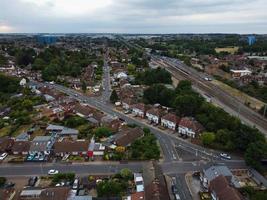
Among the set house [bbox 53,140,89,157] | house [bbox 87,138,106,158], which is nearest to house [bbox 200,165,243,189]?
house [bbox 87,138,106,158]

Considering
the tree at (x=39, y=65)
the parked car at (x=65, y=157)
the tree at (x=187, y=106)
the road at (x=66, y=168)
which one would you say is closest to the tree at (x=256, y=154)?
the road at (x=66, y=168)

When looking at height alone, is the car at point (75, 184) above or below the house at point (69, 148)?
below

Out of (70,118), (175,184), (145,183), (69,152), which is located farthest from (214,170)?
(70,118)

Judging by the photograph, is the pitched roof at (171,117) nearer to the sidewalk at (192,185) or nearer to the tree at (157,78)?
the sidewalk at (192,185)

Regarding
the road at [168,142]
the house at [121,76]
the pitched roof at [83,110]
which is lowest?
the road at [168,142]

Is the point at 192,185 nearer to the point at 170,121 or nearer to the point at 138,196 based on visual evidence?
the point at 138,196

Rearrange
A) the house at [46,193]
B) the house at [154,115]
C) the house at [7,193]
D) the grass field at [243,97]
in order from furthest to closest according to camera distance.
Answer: the grass field at [243,97], the house at [154,115], the house at [7,193], the house at [46,193]
